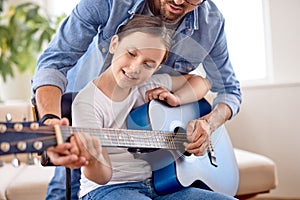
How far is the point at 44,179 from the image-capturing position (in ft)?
5.68

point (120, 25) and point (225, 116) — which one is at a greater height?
point (120, 25)

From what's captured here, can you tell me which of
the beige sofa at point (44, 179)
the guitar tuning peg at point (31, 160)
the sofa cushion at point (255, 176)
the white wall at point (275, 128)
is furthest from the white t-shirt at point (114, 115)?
the white wall at point (275, 128)

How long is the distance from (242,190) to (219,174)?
67 cm

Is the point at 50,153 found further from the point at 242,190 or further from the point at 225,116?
the point at 242,190

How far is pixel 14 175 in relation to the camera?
73.9 inches

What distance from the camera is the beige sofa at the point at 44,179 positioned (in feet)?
5.50

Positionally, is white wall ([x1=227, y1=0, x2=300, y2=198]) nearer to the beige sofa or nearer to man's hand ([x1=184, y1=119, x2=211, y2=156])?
the beige sofa

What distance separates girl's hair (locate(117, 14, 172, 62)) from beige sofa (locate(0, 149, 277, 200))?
2.98ft

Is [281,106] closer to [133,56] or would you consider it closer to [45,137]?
[133,56]

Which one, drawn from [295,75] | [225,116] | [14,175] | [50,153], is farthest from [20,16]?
[50,153]

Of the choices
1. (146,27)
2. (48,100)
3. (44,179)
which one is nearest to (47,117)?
(48,100)

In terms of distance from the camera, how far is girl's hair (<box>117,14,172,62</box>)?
0.96 m

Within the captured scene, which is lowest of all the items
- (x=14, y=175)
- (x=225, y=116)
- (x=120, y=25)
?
(x=14, y=175)

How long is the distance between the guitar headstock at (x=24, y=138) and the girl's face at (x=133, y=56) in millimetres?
255
